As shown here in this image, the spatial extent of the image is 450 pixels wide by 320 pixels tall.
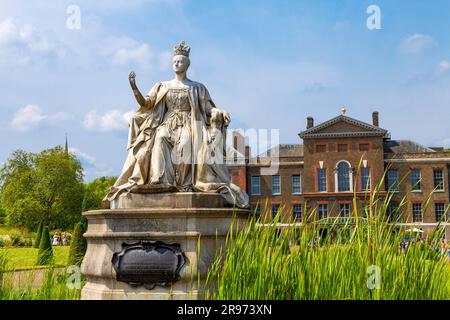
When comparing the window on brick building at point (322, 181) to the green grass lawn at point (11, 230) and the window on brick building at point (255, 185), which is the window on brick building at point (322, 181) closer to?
the window on brick building at point (255, 185)

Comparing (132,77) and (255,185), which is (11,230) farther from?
(132,77)

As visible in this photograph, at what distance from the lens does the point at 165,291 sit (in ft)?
22.7

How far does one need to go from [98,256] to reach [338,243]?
3933mm

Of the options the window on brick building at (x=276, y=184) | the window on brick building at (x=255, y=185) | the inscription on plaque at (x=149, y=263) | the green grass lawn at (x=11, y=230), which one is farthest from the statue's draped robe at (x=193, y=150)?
the green grass lawn at (x=11, y=230)

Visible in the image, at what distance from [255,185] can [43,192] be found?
23533 millimetres

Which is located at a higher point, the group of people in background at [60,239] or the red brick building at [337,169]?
the red brick building at [337,169]

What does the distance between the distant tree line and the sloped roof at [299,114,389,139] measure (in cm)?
2545

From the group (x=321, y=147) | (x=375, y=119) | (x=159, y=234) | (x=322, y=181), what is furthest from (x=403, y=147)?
(x=159, y=234)

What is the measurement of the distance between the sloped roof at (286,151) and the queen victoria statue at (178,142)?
139 feet

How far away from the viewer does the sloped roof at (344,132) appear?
1903 inches

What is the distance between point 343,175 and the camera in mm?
48906

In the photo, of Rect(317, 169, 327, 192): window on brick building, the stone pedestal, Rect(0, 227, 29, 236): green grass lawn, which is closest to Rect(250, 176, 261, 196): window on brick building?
Rect(317, 169, 327, 192): window on brick building
